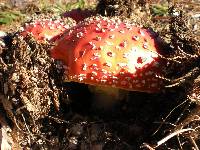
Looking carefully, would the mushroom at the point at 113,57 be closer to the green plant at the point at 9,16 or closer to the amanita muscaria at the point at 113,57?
the amanita muscaria at the point at 113,57

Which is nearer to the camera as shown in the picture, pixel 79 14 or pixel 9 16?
pixel 79 14

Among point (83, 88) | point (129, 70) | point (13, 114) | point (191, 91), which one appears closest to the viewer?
point (191, 91)

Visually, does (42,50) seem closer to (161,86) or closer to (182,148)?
(161,86)

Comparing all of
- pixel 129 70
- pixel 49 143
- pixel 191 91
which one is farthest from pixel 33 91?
pixel 191 91

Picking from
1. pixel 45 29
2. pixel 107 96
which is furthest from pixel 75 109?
pixel 45 29

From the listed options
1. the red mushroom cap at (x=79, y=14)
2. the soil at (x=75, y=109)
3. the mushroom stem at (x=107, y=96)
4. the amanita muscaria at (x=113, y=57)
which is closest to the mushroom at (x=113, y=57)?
the amanita muscaria at (x=113, y=57)

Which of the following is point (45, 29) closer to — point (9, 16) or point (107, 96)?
point (107, 96)
